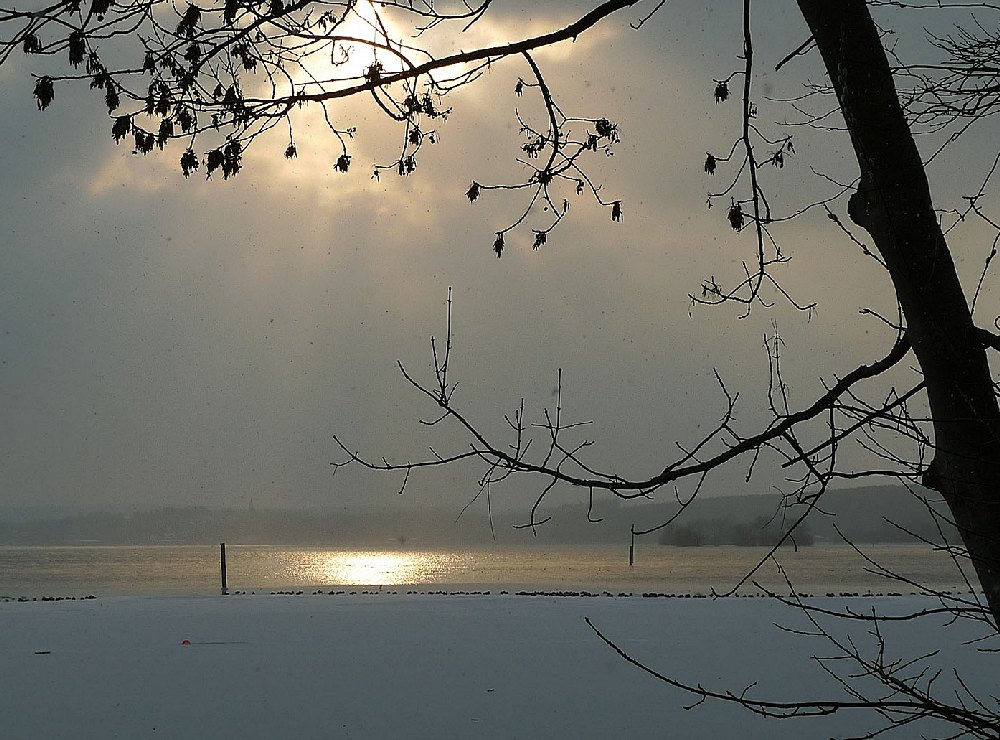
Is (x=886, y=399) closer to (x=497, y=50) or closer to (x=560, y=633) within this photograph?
(x=497, y=50)

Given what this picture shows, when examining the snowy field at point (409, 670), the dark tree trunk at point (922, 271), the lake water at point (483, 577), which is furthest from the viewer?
the lake water at point (483, 577)

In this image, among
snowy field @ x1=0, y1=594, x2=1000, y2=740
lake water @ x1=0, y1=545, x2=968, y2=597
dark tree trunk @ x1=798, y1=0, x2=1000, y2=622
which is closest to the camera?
dark tree trunk @ x1=798, y1=0, x2=1000, y2=622

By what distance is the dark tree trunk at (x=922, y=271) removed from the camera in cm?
327

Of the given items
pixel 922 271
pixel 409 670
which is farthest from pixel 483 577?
pixel 922 271

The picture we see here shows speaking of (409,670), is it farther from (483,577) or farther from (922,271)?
(483,577)

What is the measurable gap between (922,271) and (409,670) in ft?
28.5

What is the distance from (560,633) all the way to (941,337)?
37.0 ft

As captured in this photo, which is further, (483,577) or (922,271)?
(483,577)

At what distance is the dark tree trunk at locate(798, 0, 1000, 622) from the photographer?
10.7 feet

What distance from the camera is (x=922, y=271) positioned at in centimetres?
349

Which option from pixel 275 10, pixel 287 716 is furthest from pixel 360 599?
pixel 275 10

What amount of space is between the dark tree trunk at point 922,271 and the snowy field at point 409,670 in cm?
543

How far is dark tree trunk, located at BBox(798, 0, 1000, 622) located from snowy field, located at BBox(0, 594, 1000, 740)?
543cm

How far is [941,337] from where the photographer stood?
334 cm
